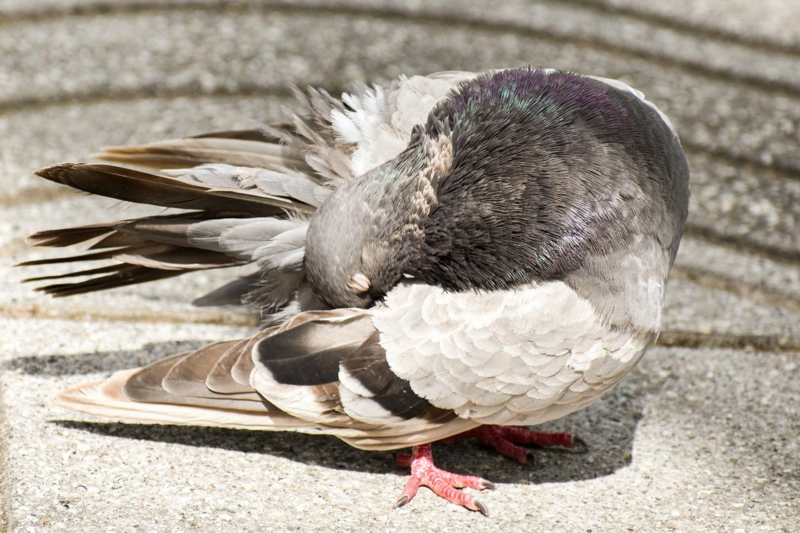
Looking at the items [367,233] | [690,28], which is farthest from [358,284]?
[690,28]

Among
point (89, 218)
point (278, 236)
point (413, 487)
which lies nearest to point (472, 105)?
point (278, 236)

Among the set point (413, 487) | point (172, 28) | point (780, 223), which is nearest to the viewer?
point (413, 487)

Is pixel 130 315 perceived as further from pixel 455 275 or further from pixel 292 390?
pixel 455 275

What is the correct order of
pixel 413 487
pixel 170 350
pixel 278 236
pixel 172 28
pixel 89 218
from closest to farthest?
pixel 413 487, pixel 278 236, pixel 170 350, pixel 89 218, pixel 172 28

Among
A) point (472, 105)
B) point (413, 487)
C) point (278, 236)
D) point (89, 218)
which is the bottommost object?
point (413, 487)

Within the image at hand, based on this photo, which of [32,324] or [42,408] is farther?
[32,324]

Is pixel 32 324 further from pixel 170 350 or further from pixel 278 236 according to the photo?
pixel 278 236

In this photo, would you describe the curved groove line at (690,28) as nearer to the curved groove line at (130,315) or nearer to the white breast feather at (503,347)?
the curved groove line at (130,315)

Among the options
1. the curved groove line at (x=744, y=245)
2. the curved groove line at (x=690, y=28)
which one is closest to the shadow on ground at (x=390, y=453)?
the curved groove line at (x=744, y=245)
